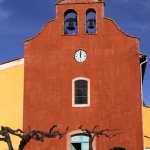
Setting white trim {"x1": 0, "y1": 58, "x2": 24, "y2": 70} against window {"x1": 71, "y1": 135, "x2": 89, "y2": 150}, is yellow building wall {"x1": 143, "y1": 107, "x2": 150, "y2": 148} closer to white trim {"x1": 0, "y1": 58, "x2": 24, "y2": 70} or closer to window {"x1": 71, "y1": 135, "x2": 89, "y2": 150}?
window {"x1": 71, "y1": 135, "x2": 89, "y2": 150}

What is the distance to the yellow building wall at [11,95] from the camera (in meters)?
20.2

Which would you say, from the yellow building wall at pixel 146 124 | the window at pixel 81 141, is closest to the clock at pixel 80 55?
the window at pixel 81 141

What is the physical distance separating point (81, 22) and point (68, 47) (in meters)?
1.55

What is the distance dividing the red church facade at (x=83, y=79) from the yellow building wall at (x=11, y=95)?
357mm

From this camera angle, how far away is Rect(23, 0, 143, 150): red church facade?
1953 cm

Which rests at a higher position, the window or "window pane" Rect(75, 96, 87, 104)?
"window pane" Rect(75, 96, 87, 104)

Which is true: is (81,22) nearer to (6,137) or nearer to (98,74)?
(98,74)

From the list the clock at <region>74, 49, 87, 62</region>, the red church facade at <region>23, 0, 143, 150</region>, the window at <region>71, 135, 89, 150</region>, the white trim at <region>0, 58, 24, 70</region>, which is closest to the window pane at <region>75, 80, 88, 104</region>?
the red church facade at <region>23, 0, 143, 150</region>

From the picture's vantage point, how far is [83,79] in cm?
2020

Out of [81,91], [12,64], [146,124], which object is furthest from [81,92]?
[146,124]

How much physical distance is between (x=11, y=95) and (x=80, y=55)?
420 cm

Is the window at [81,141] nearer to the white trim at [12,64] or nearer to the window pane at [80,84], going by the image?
the window pane at [80,84]

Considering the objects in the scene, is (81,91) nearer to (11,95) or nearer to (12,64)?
(11,95)

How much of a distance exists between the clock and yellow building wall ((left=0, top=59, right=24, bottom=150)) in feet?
9.54
